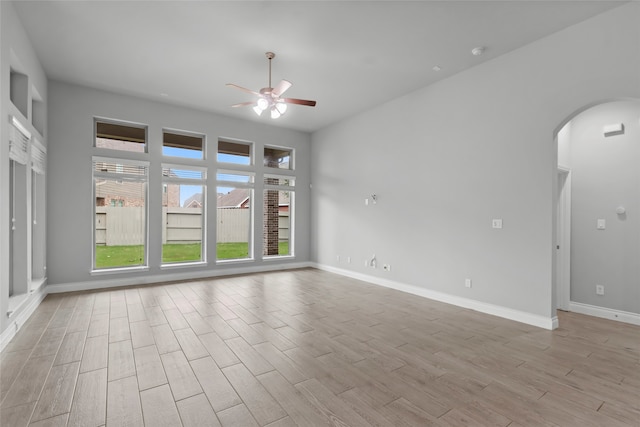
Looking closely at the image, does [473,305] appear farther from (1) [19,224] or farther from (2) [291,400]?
(1) [19,224]

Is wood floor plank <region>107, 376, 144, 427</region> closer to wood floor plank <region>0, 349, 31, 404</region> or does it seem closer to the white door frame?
wood floor plank <region>0, 349, 31, 404</region>

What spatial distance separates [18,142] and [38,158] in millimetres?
1054

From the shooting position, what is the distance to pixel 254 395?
2166mm

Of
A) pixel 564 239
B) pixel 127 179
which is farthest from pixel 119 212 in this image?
pixel 564 239

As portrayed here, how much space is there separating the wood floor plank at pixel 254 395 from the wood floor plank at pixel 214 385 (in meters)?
0.04

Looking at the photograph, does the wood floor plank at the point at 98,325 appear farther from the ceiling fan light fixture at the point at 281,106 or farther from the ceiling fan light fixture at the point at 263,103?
the ceiling fan light fixture at the point at 281,106

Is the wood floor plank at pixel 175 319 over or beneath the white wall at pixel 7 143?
beneath

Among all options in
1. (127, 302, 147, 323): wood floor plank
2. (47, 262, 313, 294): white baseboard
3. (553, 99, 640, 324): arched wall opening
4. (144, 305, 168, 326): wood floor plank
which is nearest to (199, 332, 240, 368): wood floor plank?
(144, 305, 168, 326): wood floor plank

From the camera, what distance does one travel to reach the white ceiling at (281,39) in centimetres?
315

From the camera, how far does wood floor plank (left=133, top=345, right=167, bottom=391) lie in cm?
232

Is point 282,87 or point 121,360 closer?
point 121,360

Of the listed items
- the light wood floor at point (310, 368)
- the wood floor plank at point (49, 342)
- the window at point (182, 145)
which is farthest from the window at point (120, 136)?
the wood floor plank at point (49, 342)

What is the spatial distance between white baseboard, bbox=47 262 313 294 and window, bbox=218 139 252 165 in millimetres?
2373

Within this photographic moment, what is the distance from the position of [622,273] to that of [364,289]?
11.4ft
